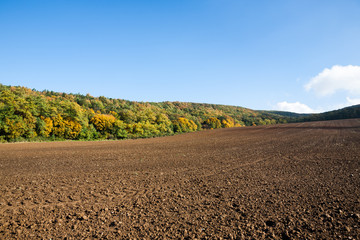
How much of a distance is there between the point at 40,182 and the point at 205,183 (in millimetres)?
8951

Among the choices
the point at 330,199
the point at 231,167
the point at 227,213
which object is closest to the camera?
the point at 227,213

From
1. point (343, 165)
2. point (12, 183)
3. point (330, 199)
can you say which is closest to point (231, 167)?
point (330, 199)

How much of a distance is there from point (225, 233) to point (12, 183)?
452 inches

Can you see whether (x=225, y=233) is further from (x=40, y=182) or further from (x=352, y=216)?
(x=40, y=182)

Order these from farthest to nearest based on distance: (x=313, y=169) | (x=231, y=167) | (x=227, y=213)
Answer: (x=231, y=167) < (x=313, y=169) < (x=227, y=213)

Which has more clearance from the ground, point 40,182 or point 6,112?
point 6,112

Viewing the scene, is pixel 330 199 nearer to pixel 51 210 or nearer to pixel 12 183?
pixel 51 210

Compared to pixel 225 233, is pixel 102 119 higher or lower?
higher

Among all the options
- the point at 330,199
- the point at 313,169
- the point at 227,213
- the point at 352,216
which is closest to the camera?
the point at 352,216

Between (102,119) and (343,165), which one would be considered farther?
(102,119)

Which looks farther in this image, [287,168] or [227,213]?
[287,168]

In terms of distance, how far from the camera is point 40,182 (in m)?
10.5

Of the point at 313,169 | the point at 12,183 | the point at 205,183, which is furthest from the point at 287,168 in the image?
the point at 12,183

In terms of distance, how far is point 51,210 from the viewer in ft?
22.7
